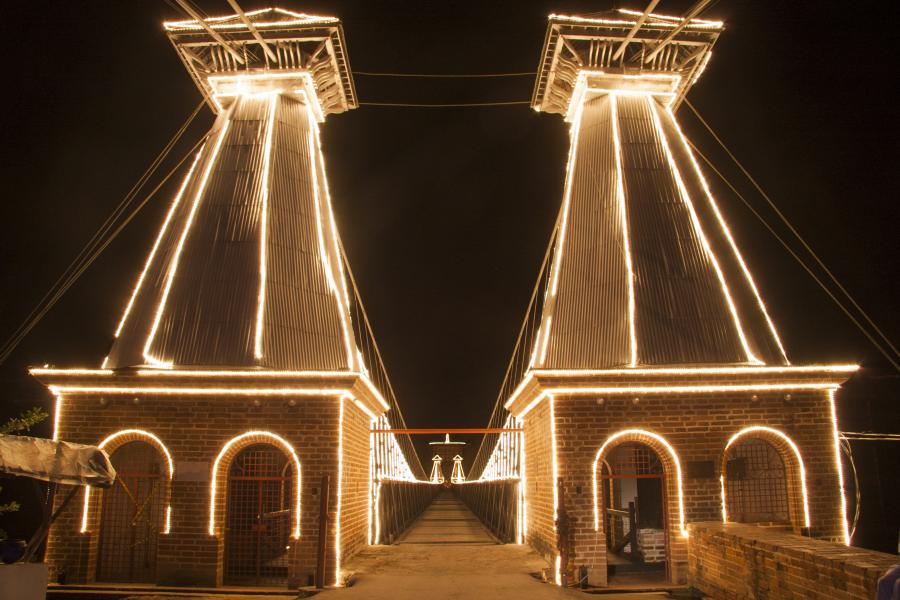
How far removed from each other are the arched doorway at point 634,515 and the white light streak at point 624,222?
6.63ft

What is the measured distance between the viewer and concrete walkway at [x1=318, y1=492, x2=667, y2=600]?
1091 cm

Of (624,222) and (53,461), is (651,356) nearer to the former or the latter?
→ (624,222)

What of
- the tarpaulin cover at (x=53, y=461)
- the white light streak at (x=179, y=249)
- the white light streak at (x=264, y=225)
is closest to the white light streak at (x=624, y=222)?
the white light streak at (x=264, y=225)

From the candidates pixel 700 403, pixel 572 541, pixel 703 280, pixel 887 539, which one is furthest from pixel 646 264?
pixel 887 539

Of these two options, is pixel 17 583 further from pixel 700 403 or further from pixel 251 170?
pixel 700 403

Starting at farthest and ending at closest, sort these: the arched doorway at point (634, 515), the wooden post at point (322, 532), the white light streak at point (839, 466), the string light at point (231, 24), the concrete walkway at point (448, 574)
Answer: the string light at point (231, 24), the arched doorway at point (634, 515), the white light streak at point (839, 466), the wooden post at point (322, 532), the concrete walkway at point (448, 574)

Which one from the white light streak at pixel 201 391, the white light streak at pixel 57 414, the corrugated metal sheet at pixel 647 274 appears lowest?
the white light streak at pixel 57 414

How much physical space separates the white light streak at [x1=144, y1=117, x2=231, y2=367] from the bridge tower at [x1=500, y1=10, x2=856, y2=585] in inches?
Result: 286

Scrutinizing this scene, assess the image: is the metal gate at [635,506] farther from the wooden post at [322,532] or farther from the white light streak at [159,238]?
the white light streak at [159,238]

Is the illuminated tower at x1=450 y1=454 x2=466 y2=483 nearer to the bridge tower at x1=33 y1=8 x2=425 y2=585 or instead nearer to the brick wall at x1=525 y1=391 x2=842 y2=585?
the bridge tower at x1=33 y1=8 x2=425 y2=585

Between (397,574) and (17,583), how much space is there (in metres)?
6.22

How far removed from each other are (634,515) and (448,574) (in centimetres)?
572

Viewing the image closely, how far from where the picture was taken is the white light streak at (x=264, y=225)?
13.5 m

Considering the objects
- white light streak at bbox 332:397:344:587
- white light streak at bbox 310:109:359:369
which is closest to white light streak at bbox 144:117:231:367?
white light streak at bbox 310:109:359:369
